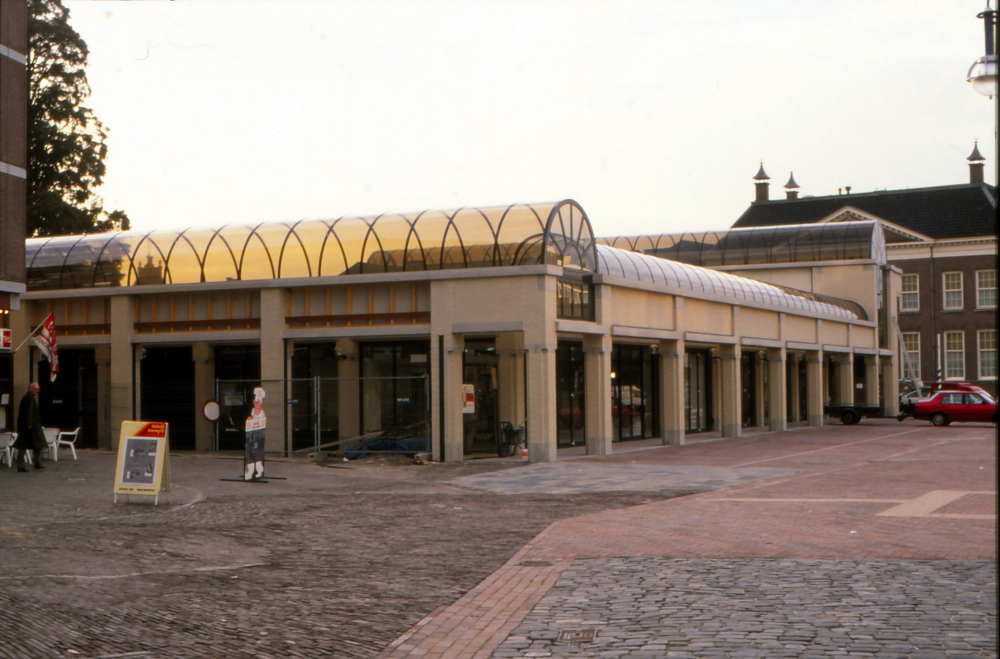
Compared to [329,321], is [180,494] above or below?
below

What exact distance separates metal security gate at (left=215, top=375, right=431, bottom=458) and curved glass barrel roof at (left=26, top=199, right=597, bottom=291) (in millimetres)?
2916

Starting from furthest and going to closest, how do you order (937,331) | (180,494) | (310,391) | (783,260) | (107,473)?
(937,331), (783,260), (310,391), (107,473), (180,494)

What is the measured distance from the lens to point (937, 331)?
215 feet

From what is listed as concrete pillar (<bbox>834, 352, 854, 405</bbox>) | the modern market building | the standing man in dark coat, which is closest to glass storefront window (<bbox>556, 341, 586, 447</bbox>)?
the modern market building

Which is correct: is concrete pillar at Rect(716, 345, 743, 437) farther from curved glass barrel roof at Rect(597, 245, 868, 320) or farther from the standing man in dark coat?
the standing man in dark coat

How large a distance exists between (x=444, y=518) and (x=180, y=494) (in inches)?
209

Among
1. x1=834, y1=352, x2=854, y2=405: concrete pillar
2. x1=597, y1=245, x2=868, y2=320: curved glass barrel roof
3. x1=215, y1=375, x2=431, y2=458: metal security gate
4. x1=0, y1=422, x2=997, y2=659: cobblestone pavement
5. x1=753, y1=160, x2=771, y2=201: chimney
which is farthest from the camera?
x1=753, y1=160, x2=771, y2=201: chimney

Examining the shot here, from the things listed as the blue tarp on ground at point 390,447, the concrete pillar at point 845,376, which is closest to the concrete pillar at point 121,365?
the blue tarp on ground at point 390,447

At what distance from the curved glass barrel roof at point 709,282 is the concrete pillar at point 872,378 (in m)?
2.26

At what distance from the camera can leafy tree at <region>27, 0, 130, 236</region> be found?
1467 inches

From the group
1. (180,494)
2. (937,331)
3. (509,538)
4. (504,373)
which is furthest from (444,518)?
(937,331)

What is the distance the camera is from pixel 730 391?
33.0 m

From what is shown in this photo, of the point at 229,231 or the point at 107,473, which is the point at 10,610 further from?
the point at 229,231

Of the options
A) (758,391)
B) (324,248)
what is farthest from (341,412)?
(758,391)
